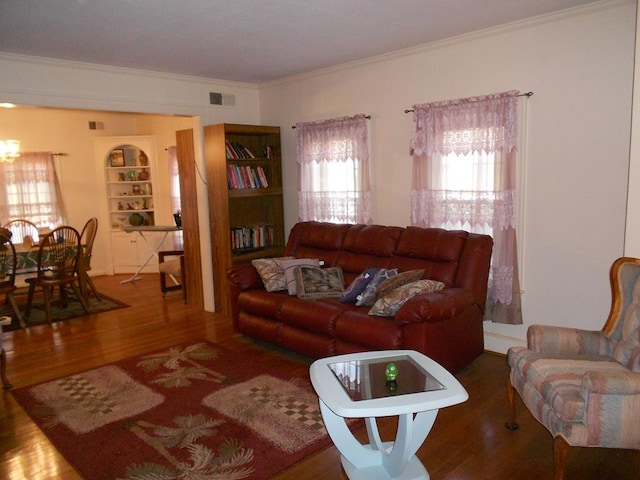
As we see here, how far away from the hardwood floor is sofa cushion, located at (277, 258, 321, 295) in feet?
1.84

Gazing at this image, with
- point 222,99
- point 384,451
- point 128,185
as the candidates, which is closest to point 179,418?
point 384,451

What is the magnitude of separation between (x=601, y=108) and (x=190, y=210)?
409 cm

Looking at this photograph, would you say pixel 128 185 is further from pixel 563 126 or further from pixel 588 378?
pixel 588 378

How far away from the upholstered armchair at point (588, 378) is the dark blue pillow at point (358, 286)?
1.29 meters

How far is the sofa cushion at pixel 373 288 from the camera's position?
11.8ft

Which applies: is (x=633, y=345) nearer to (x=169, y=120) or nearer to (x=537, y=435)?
(x=537, y=435)

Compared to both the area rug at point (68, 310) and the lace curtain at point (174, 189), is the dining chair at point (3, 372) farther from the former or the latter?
the lace curtain at point (174, 189)

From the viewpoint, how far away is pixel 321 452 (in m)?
2.54

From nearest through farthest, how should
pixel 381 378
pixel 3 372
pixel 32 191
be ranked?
pixel 381 378, pixel 3 372, pixel 32 191

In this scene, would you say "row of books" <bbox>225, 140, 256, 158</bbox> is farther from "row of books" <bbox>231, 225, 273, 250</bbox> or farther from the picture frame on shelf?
the picture frame on shelf

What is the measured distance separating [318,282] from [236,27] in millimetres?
2035

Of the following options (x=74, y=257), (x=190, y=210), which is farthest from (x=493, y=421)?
(x=74, y=257)

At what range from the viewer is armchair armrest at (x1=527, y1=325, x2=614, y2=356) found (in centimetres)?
260

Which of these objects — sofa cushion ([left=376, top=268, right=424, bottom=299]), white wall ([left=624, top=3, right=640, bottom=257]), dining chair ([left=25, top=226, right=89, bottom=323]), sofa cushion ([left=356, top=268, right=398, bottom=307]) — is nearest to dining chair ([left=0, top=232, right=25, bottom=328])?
dining chair ([left=25, top=226, right=89, bottom=323])
